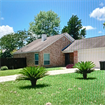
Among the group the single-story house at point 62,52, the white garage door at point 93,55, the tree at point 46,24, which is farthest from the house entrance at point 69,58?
the tree at point 46,24

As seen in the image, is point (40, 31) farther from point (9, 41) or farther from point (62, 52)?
point (62, 52)

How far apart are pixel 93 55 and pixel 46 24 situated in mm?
33196

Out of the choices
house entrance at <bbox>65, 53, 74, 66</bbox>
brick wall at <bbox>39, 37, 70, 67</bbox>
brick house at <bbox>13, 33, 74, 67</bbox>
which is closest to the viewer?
brick house at <bbox>13, 33, 74, 67</bbox>

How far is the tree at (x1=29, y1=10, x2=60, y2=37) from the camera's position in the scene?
50.8 meters

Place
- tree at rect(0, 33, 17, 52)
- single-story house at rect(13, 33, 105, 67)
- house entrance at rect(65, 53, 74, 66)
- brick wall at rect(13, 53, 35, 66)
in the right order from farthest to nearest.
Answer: tree at rect(0, 33, 17, 52), brick wall at rect(13, 53, 35, 66), house entrance at rect(65, 53, 74, 66), single-story house at rect(13, 33, 105, 67)

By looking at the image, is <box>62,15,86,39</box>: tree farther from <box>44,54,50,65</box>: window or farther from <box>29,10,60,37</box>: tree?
<box>44,54,50,65</box>: window

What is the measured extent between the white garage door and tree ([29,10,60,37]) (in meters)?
28.9

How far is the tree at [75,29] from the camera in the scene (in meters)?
45.1

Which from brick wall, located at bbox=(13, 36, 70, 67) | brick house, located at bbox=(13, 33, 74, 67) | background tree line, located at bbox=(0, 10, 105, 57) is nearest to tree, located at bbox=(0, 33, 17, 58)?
background tree line, located at bbox=(0, 10, 105, 57)

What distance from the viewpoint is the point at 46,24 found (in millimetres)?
51531

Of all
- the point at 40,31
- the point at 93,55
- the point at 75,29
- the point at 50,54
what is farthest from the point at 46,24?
the point at 93,55

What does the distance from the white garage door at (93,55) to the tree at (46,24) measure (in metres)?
28.9

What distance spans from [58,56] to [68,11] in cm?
1421

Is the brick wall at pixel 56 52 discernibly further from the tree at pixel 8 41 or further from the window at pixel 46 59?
the tree at pixel 8 41
